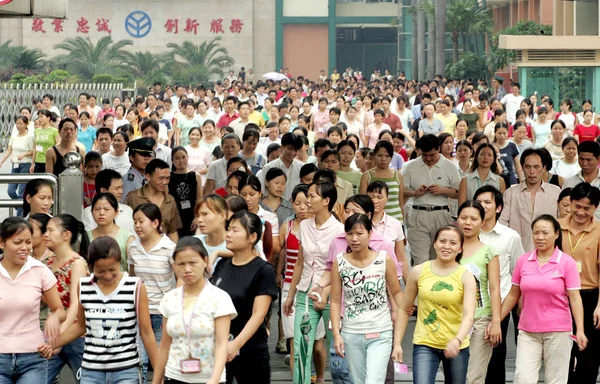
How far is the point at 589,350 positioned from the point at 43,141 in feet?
35.4

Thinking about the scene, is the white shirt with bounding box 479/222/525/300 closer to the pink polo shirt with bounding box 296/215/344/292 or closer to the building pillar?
the pink polo shirt with bounding box 296/215/344/292

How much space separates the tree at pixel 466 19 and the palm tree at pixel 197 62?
40.7 feet

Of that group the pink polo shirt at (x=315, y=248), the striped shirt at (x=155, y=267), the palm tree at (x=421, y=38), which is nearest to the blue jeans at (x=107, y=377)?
the striped shirt at (x=155, y=267)

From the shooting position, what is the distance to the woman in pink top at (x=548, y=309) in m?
8.32

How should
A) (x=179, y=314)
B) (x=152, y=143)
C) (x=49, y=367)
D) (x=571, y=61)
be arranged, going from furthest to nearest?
1. (x=571, y=61)
2. (x=152, y=143)
3. (x=49, y=367)
4. (x=179, y=314)

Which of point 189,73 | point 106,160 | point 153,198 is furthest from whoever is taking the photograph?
point 189,73

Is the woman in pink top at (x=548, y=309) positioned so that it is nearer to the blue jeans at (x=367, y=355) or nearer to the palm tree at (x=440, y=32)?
the blue jeans at (x=367, y=355)

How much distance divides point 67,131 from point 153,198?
315 cm

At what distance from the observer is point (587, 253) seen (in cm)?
895

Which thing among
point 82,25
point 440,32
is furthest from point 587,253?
point 82,25

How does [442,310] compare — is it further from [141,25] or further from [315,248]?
[141,25]

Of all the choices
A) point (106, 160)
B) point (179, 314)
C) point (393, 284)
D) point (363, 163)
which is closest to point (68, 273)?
point (179, 314)

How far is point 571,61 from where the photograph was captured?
33781mm

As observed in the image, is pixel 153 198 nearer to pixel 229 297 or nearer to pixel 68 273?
pixel 68 273
